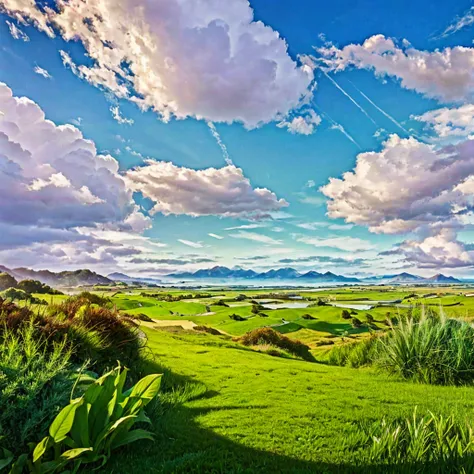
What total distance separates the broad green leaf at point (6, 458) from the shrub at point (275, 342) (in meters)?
20.9

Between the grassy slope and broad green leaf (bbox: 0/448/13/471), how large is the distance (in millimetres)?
1193

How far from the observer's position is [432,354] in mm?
12922

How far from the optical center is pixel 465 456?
210 inches

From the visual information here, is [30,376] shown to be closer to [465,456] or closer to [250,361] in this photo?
[465,456]

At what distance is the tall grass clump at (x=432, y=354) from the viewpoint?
1254cm

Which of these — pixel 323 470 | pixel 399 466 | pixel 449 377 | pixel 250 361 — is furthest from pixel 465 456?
pixel 250 361

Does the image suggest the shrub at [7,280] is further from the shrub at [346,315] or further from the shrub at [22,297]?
the shrub at [346,315]

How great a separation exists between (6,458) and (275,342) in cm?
2272

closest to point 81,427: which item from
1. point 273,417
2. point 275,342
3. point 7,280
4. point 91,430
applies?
point 91,430

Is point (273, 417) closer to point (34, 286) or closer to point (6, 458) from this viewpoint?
point (6, 458)

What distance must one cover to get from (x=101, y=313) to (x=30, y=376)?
4768 millimetres

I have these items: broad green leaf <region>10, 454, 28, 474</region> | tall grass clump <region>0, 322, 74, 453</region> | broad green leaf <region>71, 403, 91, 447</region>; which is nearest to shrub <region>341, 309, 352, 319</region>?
tall grass clump <region>0, 322, 74, 453</region>

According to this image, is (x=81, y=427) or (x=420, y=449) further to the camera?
(x=420, y=449)

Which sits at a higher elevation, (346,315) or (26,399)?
(26,399)
